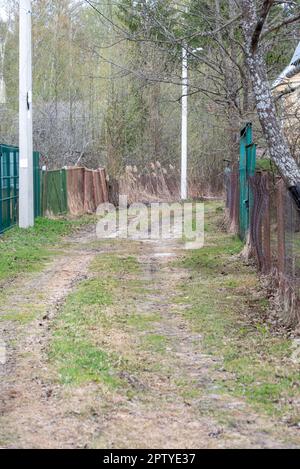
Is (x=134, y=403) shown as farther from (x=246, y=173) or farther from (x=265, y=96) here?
(x=246, y=173)

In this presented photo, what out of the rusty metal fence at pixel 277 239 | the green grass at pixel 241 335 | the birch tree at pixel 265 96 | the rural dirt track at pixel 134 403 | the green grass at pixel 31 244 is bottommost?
the rural dirt track at pixel 134 403

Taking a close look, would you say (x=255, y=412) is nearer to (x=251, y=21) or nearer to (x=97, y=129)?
(x=251, y=21)

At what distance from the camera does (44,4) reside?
31.7 meters

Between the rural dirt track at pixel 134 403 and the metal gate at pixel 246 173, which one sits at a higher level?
the metal gate at pixel 246 173

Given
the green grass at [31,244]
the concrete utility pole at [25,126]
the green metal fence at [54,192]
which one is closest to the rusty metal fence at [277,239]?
the green grass at [31,244]

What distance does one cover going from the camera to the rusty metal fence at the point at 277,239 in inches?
307

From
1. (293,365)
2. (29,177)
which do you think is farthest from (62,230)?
(293,365)

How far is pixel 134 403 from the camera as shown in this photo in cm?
→ 536

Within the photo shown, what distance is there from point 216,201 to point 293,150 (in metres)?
19.4

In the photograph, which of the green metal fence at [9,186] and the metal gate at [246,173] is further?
the green metal fence at [9,186]

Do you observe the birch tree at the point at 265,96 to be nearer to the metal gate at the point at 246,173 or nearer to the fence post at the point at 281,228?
the fence post at the point at 281,228

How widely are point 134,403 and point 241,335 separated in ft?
7.58

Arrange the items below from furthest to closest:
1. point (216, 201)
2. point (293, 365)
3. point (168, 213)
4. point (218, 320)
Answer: point (216, 201)
point (168, 213)
point (218, 320)
point (293, 365)

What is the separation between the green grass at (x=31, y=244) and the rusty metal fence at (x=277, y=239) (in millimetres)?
3509
